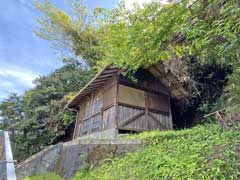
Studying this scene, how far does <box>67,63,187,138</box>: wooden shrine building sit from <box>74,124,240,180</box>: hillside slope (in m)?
2.97

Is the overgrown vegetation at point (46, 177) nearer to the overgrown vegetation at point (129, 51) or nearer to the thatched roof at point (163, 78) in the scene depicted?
the thatched roof at point (163, 78)

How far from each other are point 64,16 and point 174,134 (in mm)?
15132

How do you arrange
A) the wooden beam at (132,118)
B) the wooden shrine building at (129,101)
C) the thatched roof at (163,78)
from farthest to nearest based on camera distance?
the thatched roof at (163,78) → the wooden shrine building at (129,101) → the wooden beam at (132,118)

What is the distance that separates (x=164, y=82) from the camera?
10.3 metres

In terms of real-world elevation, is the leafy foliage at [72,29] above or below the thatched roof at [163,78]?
above

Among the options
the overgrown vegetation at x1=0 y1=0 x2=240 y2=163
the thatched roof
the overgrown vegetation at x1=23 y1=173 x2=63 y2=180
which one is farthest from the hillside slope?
the thatched roof

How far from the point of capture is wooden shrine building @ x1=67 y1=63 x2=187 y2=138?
866 centimetres

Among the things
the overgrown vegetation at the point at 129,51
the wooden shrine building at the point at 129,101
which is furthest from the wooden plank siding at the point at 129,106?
the overgrown vegetation at the point at 129,51

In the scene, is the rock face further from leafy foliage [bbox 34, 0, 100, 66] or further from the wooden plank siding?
leafy foliage [bbox 34, 0, 100, 66]

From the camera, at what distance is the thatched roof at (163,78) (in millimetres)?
9082

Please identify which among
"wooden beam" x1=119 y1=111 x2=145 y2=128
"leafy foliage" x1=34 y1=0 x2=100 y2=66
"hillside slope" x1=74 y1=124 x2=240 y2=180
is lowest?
"hillside slope" x1=74 y1=124 x2=240 y2=180

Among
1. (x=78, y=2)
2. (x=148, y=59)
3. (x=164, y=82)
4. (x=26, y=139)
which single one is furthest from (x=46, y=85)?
(x=148, y=59)

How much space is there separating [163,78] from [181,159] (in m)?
6.45

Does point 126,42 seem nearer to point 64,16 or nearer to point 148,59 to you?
point 148,59
